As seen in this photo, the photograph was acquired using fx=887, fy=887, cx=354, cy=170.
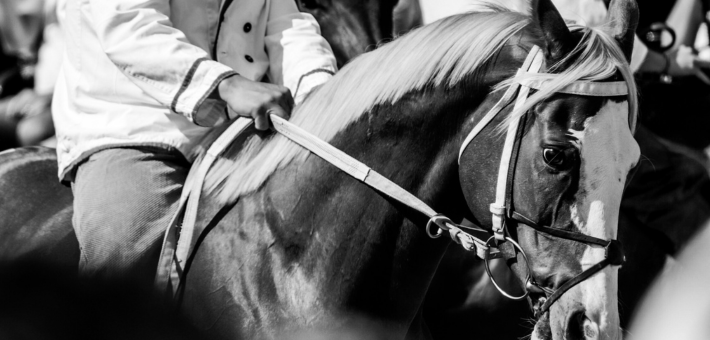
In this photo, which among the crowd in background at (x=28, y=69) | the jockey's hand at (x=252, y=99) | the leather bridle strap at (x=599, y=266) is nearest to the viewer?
the leather bridle strap at (x=599, y=266)

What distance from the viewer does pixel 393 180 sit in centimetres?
226

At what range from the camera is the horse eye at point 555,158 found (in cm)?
205

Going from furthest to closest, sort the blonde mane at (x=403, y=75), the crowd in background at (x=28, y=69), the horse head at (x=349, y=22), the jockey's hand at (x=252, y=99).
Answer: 1. the crowd in background at (x=28, y=69)
2. the horse head at (x=349, y=22)
3. the jockey's hand at (x=252, y=99)
4. the blonde mane at (x=403, y=75)

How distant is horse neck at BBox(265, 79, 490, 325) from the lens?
2240 mm

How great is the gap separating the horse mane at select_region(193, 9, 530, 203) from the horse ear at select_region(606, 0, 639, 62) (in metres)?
0.24

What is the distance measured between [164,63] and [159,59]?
0.06ft

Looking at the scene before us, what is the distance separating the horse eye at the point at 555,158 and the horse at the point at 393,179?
2 centimetres

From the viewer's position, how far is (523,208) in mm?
2105

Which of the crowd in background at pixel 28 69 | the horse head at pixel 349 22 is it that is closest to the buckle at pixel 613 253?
the horse head at pixel 349 22

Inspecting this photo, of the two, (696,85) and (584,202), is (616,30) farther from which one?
(696,85)

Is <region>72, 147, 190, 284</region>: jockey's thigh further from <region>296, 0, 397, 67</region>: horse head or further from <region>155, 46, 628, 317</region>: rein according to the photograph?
<region>296, 0, 397, 67</region>: horse head

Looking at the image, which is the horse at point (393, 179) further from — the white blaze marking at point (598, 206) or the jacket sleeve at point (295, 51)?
the jacket sleeve at point (295, 51)

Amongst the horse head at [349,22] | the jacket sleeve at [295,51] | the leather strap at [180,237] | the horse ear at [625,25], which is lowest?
the horse head at [349,22]

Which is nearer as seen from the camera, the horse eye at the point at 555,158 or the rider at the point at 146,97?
the horse eye at the point at 555,158
